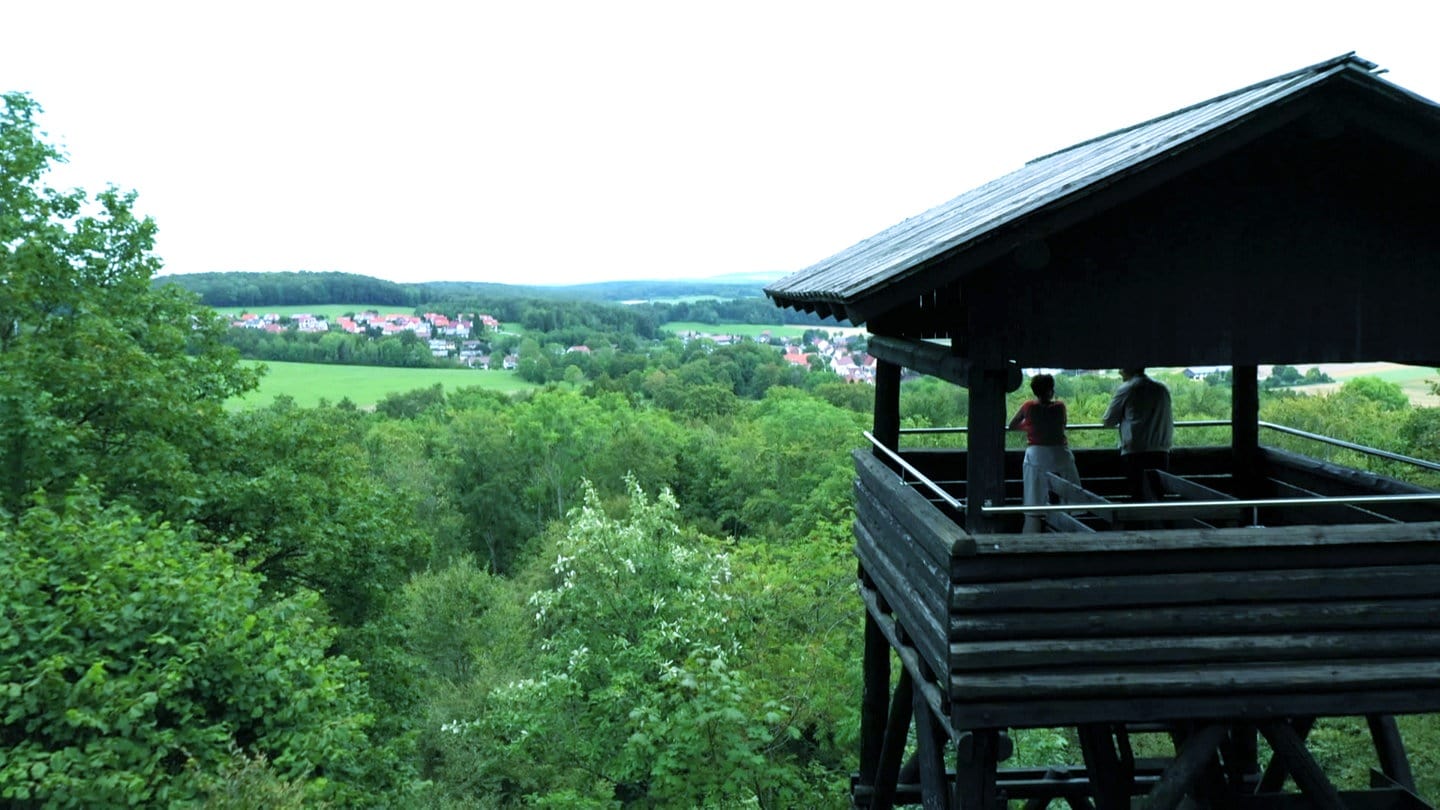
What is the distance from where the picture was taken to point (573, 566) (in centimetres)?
2366

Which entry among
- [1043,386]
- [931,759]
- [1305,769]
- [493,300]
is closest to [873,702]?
[931,759]

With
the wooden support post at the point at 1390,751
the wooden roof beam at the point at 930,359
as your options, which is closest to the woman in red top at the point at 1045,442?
the wooden roof beam at the point at 930,359

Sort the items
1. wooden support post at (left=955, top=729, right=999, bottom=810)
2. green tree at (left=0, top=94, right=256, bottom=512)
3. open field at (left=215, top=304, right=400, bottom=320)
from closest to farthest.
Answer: wooden support post at (left=955, top=729, right=999, bottom=810) → green tree at (left=0, top=94, right=256, bottom=512) → open field at (left=215, top=304, right=400, bottom=320)

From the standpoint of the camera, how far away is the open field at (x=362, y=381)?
6550 centimetres

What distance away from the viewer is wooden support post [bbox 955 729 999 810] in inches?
249

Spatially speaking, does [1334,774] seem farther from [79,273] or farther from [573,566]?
[79,273]

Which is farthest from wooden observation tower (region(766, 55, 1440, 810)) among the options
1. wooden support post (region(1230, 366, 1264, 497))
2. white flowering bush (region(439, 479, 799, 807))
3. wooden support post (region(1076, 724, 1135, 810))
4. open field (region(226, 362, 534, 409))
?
open field (region(226, 362, 534, 409))

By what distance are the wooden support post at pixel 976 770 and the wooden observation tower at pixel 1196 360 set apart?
16 mm

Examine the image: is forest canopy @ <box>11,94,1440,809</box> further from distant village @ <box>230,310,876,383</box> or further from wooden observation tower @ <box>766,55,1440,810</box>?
distant village @ <box>230,310,876,383</box>

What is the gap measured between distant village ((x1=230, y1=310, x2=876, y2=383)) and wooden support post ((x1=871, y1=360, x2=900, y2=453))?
66186 mm

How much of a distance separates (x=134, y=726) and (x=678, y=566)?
13.4m

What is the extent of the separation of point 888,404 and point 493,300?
A: 10444 cm

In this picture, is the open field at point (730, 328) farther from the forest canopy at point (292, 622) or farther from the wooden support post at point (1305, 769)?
the wooden support post at point (1305, 769)

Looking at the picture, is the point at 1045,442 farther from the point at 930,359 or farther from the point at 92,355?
the point at 92,355
